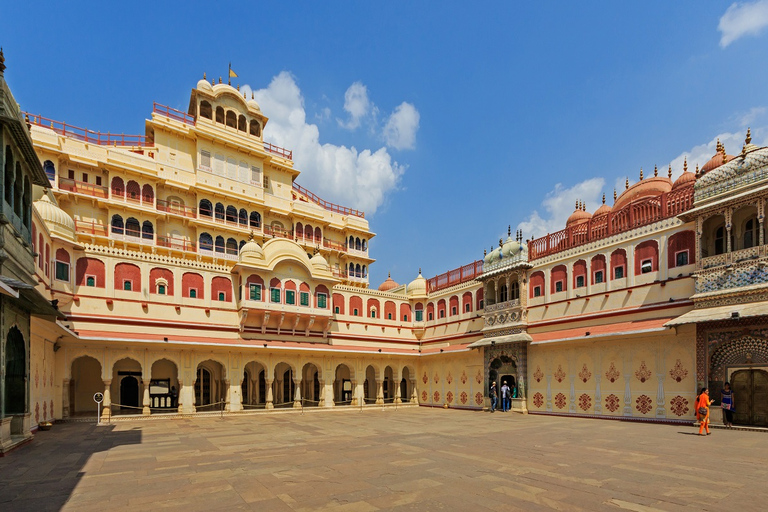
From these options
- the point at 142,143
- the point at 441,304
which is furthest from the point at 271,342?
the point at 142,143

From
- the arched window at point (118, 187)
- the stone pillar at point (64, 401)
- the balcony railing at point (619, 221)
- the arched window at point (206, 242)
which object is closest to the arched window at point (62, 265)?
the stone pillar at point (64, 401)

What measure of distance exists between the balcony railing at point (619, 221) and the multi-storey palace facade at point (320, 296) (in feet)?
0.35

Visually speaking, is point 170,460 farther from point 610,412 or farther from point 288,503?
point 610,412

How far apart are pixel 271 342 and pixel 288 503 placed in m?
20.0

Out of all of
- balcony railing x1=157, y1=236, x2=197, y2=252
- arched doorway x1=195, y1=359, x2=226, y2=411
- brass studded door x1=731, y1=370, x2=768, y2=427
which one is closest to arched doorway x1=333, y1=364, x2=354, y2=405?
arched doorway x1=195, y1=359, x2=226, y2=411

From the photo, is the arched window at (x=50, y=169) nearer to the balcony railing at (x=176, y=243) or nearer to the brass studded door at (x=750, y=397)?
the balcony railing at (x=176, y=243)

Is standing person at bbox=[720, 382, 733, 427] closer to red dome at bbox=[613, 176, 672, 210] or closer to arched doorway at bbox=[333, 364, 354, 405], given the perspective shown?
red dome at bbox=[613, 176, 672, 210]

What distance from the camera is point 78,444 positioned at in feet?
45.5

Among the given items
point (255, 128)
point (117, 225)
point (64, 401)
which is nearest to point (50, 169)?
point (117, 225)

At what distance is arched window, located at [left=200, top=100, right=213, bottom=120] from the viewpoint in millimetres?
33656

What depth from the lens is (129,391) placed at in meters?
27.1

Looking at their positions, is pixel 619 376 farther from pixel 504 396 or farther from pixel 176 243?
pixel 176 243

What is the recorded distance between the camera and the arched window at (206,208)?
3152 cm

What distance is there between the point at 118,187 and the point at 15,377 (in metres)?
18.0
